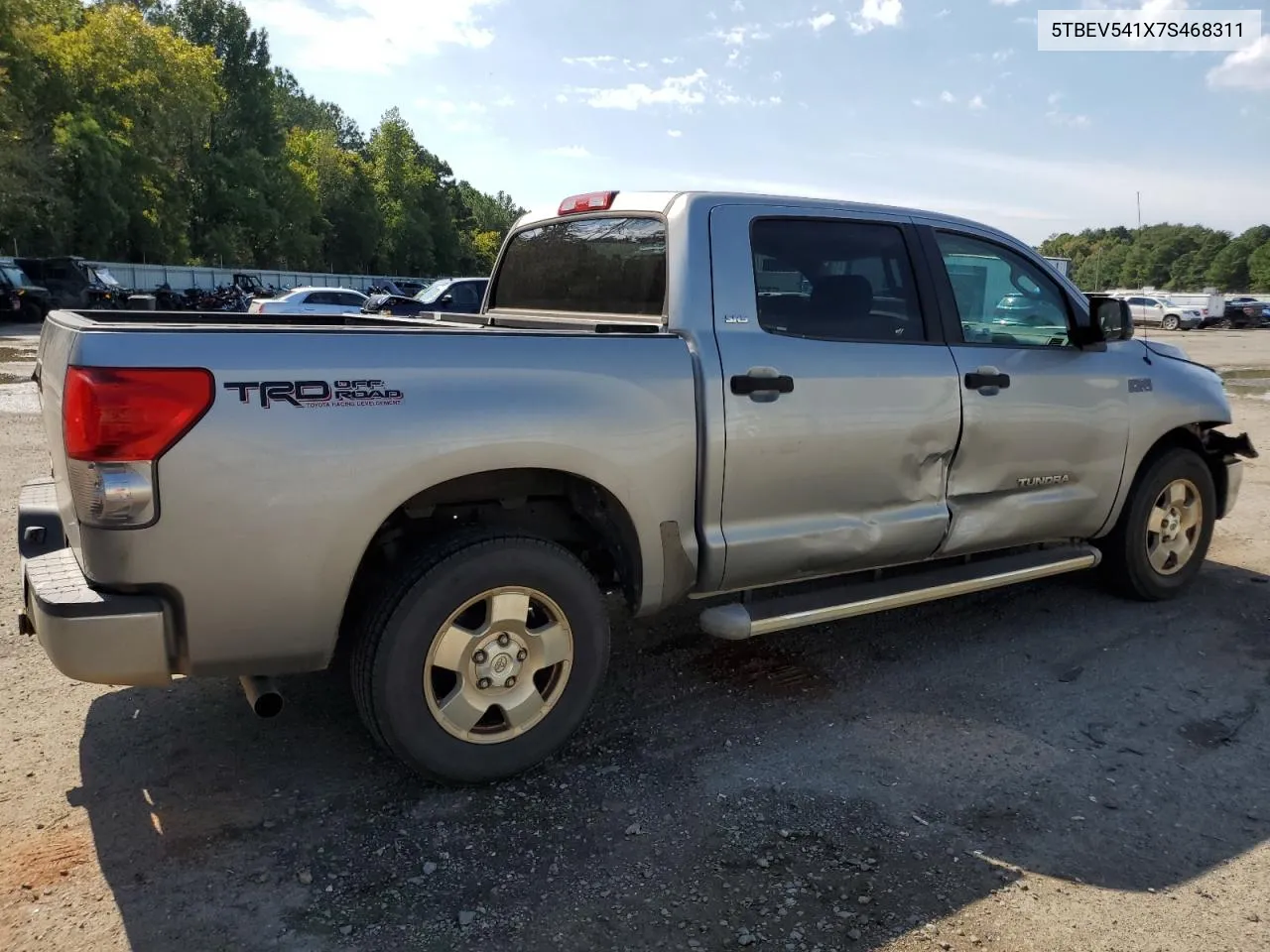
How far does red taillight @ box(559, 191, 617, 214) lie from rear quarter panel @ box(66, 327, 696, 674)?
112 cm

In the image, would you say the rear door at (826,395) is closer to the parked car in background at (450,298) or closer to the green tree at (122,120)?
the parked car in background at (450,298)

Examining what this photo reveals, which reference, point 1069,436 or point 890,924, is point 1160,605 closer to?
point 1069,436

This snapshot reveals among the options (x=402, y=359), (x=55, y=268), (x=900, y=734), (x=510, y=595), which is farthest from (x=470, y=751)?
(x=55, y=268)

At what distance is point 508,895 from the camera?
8.89 ft

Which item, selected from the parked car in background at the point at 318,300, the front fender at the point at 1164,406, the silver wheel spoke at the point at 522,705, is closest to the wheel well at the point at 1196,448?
the front fender at the point at 1164,406

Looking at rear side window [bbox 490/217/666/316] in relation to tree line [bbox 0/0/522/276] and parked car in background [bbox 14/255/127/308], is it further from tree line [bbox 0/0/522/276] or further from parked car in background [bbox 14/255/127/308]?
tree line [bbox 0/0/522/276]

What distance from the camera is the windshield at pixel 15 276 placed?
2841 centimetres

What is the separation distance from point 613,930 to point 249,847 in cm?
115

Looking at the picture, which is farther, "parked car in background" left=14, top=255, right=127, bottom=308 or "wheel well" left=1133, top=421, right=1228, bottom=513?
"parked car in background" left=14, top=255, right=127, bottom=308

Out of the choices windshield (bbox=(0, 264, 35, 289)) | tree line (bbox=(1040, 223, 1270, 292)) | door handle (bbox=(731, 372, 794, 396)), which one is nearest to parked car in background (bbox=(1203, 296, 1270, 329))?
tree line (bbox=(1040, 223, 1270, 292))

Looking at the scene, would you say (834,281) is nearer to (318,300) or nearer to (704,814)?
(704,814)

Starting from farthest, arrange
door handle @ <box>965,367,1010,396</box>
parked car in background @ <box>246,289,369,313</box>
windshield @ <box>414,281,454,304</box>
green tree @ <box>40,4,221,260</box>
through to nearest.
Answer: green tree @ <box>40,4,221,260</box>, parked car in background @ <box>246,289,369,313</box>, windshield @ <box>414,281,454,304</box>, door handle @ <box>965,367,1010,396</box>

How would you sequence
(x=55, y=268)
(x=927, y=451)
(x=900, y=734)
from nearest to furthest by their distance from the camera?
(x=900, y=734), (x=927, y=451), (x=55, y=268)

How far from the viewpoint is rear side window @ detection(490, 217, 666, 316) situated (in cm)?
386
